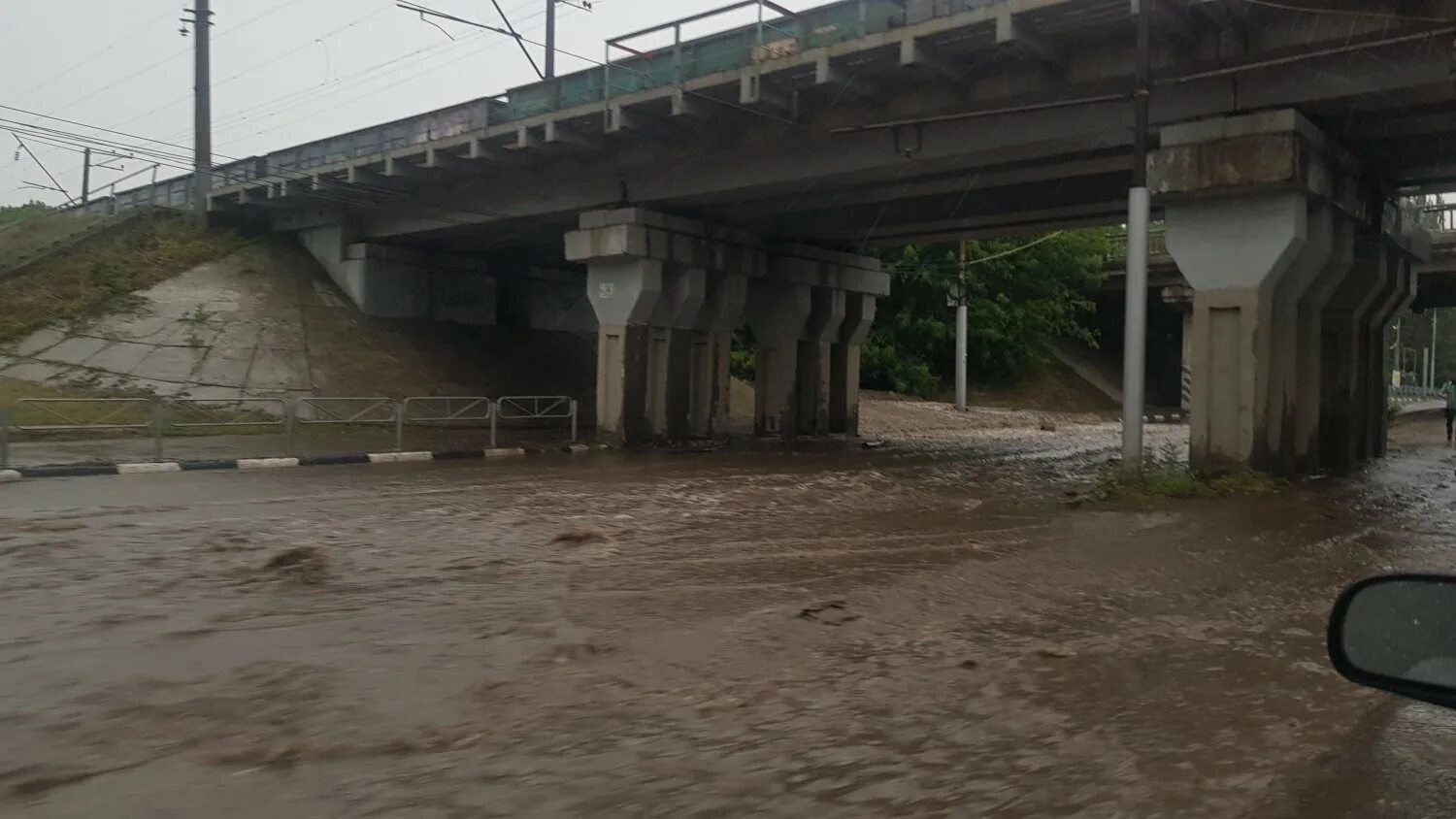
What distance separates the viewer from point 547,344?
124 ft

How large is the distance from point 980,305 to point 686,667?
4552 centimetres

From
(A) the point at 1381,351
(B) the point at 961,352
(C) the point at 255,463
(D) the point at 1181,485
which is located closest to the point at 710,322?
(C) the point at 255,463

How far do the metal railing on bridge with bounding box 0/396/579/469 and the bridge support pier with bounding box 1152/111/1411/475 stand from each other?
45.4ft

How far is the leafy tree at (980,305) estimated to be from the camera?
46.2 meters

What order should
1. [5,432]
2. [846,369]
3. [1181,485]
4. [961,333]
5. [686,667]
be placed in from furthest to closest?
[961,333]
[846,369]
[5,432]
[1181,485]
[686,667]

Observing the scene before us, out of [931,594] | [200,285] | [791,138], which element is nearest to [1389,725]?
[931,594]

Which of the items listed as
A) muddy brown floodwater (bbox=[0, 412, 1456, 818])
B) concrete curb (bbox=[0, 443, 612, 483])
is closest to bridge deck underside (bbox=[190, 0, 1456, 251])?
concrete curb (bbox=[0, 443, 612, 483])

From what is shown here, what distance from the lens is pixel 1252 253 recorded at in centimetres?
1670

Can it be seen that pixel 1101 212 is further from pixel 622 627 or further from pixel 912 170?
pixel 622 627

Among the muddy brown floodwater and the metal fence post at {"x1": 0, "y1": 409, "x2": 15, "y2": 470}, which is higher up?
the metal fence post at {"x1": 0, "y1": 409, "x2": 15, "y2": 470}

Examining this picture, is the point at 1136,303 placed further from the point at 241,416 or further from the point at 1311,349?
the point at 241,416

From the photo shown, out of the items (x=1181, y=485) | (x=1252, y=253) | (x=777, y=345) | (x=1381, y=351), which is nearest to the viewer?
(x=1181, y=485)

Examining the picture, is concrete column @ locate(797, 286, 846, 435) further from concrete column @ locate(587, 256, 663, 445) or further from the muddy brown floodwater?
the muddy brown floodwater

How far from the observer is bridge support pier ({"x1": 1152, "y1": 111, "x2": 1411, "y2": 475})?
16125 millimetres
